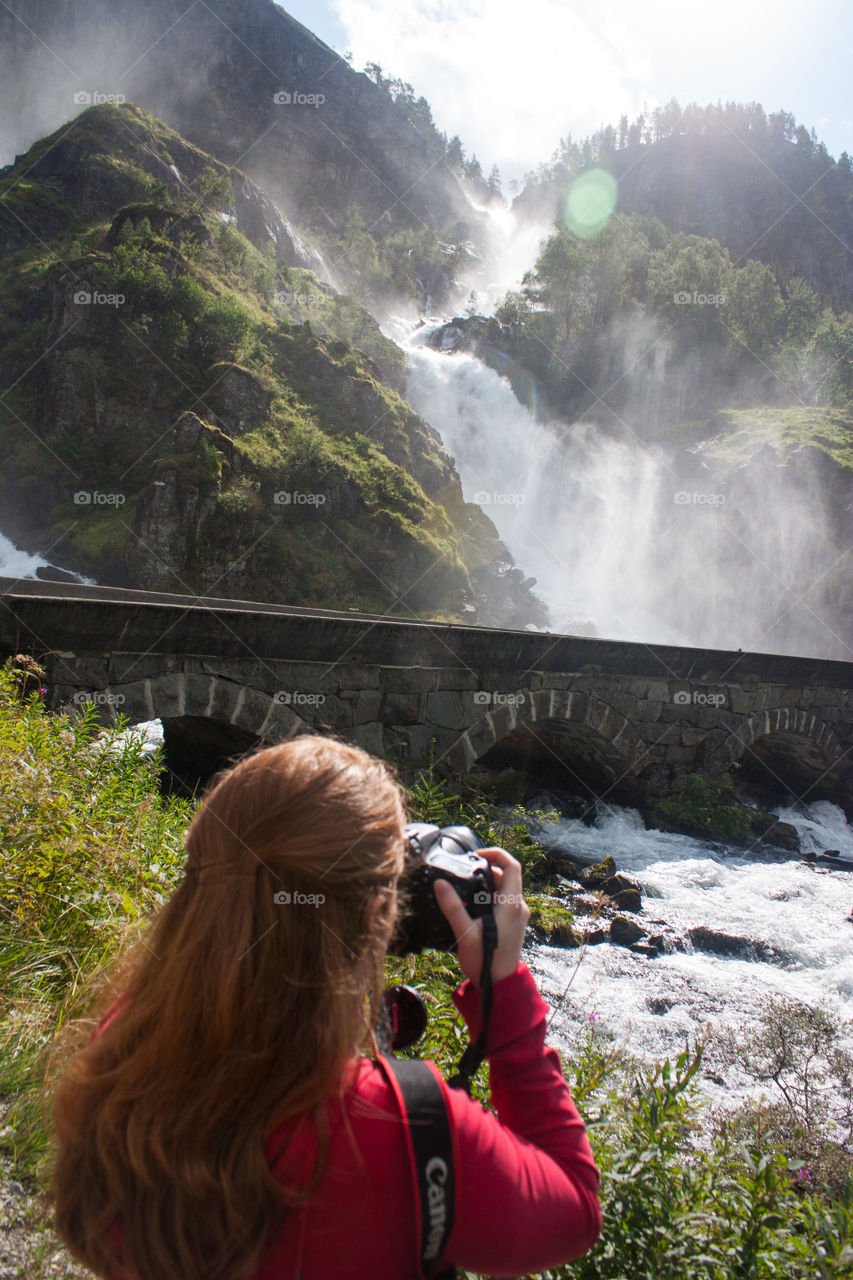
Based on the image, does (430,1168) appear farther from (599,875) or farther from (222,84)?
(222,84)

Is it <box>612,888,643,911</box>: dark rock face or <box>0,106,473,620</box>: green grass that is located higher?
<box>0,106,473,620</box>: green grass

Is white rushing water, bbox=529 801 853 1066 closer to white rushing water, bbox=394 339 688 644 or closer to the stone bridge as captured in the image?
the stone bridge

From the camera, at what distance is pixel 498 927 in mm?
1204

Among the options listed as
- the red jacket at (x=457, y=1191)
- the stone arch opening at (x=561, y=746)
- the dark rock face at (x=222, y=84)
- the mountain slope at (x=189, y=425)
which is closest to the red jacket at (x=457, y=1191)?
the red jacket at (x=457, y=1191)

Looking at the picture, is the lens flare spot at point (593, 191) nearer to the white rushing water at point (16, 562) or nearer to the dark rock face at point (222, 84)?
the dark rock face at point (222, 84)

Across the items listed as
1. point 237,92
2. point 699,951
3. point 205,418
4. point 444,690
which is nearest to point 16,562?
point 205,418

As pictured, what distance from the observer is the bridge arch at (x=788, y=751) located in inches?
391

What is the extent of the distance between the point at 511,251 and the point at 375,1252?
94796mm

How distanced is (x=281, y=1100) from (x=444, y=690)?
5.97 m

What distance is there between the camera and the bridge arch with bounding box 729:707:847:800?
32.6 feet

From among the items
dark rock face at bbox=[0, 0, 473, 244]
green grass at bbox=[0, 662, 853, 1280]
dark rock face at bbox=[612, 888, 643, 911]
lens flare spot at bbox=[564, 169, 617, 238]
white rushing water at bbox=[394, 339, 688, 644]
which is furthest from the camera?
lens flare spot at bbox=[564, 169, 617, 238]

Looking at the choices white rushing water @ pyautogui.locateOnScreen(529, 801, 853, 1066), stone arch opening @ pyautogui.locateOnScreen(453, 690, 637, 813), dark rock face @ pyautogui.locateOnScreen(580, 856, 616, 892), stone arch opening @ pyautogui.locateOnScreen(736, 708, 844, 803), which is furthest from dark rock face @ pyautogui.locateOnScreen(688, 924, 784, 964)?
stone arch opening @ pyautogui.locateOnScreen(736, 708, 844, 803)

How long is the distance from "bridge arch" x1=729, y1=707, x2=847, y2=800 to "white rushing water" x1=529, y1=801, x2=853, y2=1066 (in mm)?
1817

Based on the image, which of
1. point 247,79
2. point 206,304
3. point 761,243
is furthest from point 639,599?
point 247,79
